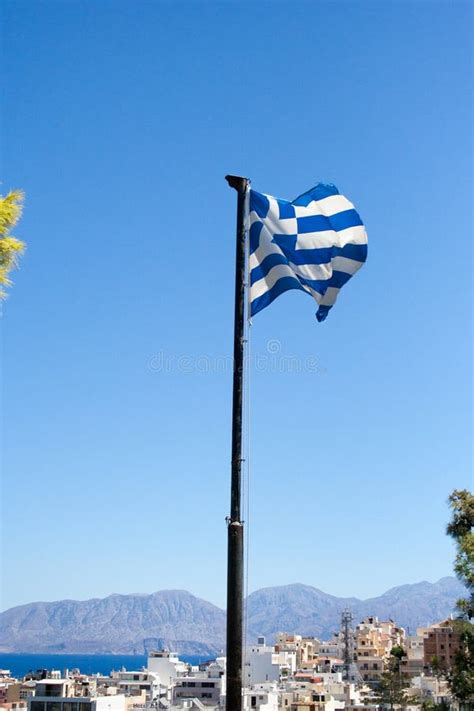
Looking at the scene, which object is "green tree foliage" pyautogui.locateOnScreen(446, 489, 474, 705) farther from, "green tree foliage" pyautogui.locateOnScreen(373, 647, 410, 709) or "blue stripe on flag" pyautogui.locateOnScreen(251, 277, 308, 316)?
"green tree foliage" pyautogui.locateOnScreen(373, 647, 410, 709)

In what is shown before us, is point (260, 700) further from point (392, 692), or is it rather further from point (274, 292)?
point (274, 292)

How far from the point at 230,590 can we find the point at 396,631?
562 feet

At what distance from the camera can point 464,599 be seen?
1811cm

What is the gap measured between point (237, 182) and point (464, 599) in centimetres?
1143

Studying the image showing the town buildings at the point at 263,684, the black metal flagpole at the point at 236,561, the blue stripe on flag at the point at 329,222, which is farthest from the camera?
the town buildings at the point at 263,684

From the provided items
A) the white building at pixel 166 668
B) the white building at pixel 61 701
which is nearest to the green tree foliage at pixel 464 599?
the white building at pixel 61 701

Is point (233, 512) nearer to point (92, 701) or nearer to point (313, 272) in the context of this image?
point (313, 272)

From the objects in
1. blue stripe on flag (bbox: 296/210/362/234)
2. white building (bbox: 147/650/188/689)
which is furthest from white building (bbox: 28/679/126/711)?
blue stripe on flag (bbox: 296/210/362/234)

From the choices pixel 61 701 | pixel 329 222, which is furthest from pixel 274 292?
pixel 61 701

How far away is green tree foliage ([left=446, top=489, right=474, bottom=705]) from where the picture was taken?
17.3m

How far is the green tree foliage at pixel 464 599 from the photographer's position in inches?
681

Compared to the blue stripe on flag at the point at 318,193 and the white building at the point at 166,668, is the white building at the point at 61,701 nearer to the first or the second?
the white building at the point at 166,668

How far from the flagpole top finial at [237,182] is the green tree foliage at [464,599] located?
10019mm

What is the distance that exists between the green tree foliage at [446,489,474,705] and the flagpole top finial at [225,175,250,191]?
32.9 feet
